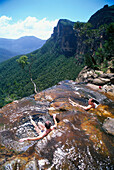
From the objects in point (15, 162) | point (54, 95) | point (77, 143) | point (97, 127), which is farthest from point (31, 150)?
point (54, 95)

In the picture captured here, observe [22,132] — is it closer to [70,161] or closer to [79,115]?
[70,161]

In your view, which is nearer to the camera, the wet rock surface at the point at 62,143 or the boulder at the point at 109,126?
the wet rock surface at the point at 62,143

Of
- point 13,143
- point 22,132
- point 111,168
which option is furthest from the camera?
point 22,132

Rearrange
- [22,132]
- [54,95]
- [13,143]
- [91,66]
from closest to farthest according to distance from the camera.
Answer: [13,143], [22,132], [54,95], [91,66]

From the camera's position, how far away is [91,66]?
23.0 meters

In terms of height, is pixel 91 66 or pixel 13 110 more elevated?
pixel 91 66

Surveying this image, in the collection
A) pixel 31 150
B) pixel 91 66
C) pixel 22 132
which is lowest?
pixel 22 132

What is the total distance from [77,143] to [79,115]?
219 cm

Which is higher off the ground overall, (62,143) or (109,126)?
(109,126)

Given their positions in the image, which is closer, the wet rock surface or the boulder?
the wet rock surface

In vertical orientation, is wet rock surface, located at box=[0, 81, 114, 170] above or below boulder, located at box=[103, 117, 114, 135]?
below

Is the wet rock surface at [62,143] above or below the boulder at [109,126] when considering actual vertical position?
below

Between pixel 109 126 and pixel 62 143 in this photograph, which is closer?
pixel 62 143

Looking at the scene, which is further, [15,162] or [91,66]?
[91,66]
